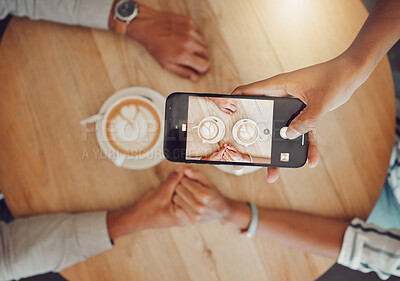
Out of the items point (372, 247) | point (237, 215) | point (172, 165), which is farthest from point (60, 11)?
point (372, 247)

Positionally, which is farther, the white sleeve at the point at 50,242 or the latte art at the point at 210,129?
the white sleeve at the point at 50,242

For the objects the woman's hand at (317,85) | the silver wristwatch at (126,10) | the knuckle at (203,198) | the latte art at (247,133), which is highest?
the silver wristwatch at (126,10)

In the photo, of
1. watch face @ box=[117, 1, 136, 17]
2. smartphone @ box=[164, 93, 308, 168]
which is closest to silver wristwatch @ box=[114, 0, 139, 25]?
watch face @ box=[117, 1, 136, 17]

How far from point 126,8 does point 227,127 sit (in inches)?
21.0

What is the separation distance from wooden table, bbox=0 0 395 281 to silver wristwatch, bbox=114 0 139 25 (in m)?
0.09

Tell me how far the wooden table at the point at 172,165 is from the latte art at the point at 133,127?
73 millimetres

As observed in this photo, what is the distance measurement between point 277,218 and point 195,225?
0.79 feet

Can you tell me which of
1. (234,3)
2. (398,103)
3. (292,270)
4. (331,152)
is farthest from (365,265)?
(234,3)

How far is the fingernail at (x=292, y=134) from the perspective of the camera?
2.02 ft

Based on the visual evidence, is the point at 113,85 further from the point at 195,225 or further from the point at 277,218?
the point at 277,218

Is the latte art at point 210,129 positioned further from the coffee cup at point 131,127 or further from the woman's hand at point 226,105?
the coffee cup at point 131,127

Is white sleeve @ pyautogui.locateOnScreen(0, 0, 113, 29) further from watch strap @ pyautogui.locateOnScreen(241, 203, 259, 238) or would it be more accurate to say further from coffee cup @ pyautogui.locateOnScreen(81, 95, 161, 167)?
watch strap @ pyautogui.locateOnScreen(241, 203, 259, 238)

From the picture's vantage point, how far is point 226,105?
629mm

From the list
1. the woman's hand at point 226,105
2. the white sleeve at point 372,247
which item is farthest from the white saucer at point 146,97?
the white sleeve at point 372,247
